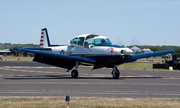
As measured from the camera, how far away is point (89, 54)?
23.9 m

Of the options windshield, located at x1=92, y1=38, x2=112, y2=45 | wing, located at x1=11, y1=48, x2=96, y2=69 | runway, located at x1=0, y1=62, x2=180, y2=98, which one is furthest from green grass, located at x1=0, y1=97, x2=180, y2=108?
windshield, located at x1=92, y1=38, x2=112, y2=45

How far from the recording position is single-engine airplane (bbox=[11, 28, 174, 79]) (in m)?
22.7

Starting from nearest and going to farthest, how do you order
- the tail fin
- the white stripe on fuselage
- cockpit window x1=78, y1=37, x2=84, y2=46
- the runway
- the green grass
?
1. the green grass
2. the runway
3. the white stripe on fuselage
4. cockpit window x1=78, y1=37, x2=84, y2=46
5. the tail fin

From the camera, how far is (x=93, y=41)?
23672 millimetres

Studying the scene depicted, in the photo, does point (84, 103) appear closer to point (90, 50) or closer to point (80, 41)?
point (90, 50)

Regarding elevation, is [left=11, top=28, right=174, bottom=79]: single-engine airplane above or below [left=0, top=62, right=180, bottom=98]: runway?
above

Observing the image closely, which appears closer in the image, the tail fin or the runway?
the runway

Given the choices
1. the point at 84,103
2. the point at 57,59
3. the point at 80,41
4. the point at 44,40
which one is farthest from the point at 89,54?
the point at 84,103

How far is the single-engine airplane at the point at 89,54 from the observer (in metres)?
22.7

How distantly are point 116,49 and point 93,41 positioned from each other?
2.20 meters

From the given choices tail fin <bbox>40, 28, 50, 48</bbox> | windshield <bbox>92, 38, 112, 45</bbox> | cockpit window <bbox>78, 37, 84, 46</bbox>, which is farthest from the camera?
tail fin <bbox>40, 28, 50, 48</bbox>

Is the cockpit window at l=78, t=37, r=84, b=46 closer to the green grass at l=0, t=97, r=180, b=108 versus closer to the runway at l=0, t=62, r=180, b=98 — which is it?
→ the runway at l=0, t=62, r=180, b=98

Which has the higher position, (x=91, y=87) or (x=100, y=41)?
(x=100, y=41)

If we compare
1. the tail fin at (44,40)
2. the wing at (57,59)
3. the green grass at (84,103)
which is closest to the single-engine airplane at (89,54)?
the wing at (57,59)
